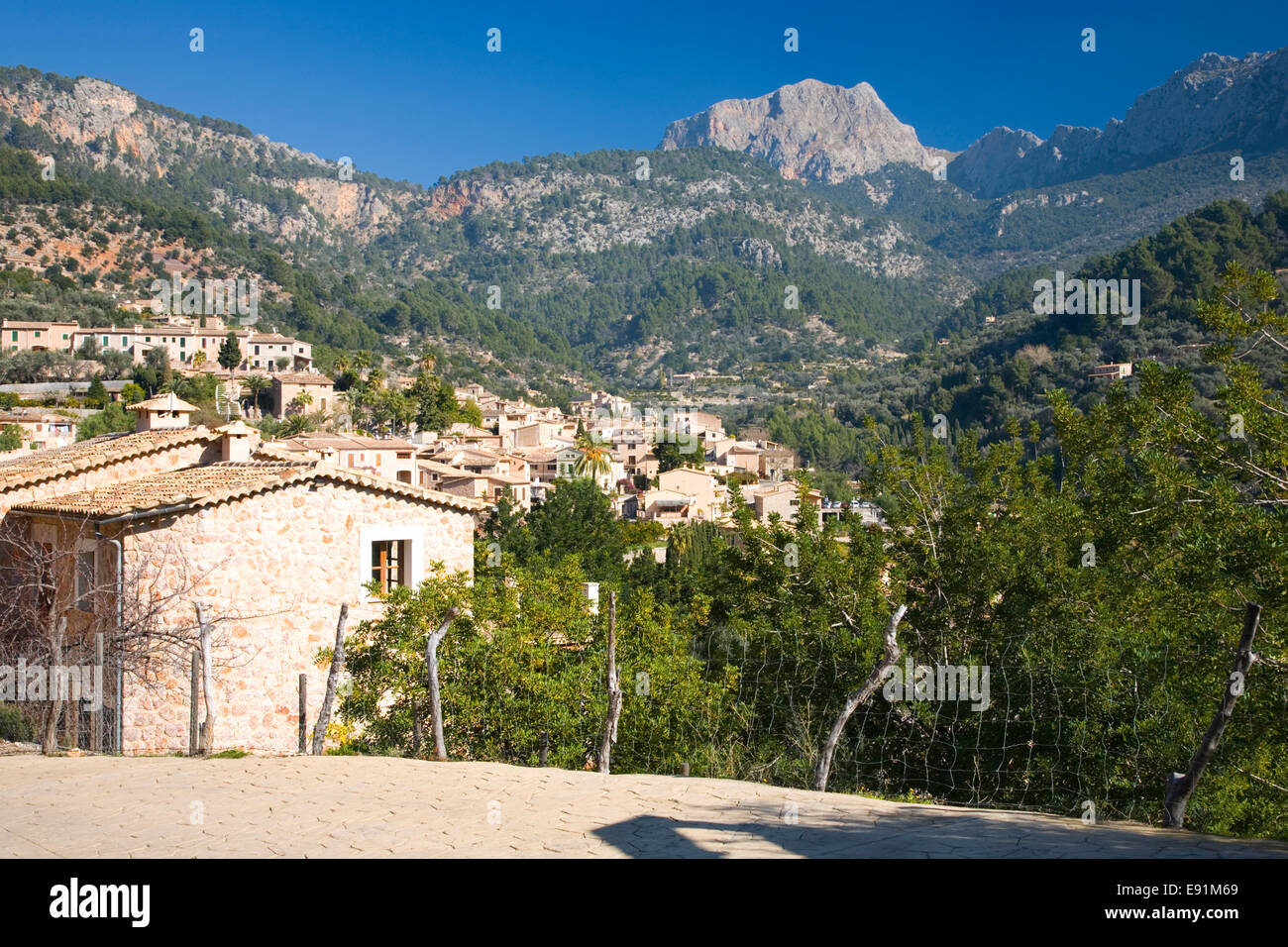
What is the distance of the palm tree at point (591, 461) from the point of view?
210 feet

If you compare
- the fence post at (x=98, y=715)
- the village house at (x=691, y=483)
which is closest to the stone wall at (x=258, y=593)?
the fence post at (x=98, y=715)

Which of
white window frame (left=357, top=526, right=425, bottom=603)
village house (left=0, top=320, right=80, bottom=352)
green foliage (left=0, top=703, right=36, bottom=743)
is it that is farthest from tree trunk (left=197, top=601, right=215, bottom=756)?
village house (left=0, top=320, right=80, bottom=352)

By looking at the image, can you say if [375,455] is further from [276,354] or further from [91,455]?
[276,354]

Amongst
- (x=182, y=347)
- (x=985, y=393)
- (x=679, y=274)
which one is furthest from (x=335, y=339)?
(x=679, y=274)

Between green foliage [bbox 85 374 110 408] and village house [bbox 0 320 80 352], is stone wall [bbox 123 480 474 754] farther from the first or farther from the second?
village house [bbox 0 320 80 352]

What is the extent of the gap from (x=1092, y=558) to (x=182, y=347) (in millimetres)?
82020

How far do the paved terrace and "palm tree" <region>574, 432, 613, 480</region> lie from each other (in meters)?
52.6

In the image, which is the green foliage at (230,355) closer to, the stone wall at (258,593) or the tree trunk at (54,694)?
the stone wall at (258,593)

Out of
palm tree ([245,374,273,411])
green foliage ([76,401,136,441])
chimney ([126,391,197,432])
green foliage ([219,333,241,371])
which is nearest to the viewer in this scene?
chimney ([126,391,197,432])

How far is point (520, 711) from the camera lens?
895cm

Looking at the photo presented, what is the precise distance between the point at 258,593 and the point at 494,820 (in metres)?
6.03

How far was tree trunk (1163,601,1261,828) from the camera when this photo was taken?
5207 millimetres

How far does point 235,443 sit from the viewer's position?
1473 cm

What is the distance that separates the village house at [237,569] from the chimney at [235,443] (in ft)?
6.17
